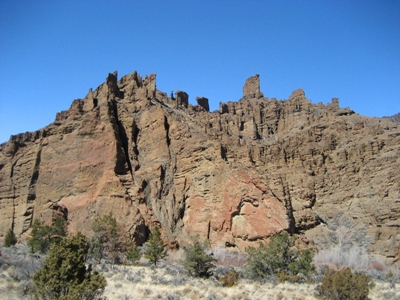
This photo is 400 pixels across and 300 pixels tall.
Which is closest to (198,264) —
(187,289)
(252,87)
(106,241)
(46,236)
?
(187,289)

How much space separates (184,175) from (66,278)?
31.7 meters

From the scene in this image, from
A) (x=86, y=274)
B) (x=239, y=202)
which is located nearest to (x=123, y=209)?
(x=239, y=202)

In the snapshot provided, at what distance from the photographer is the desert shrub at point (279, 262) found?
2929 centimetres

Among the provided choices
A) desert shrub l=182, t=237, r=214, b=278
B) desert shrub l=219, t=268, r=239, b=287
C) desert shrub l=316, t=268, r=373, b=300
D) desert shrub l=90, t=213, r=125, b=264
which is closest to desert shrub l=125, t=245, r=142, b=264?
desert shrub l=90, t=213, r=125, b=264

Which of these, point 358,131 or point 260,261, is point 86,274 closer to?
point 260,261

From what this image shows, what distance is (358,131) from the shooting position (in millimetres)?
56281

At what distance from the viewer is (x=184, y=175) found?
48.6 metres

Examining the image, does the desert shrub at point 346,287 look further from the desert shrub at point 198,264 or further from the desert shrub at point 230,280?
the desert shrub at point 198,264

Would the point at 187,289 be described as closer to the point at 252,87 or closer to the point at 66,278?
the point at 66,278

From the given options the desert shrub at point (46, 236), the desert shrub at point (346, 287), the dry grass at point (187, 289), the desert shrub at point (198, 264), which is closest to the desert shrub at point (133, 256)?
the dry grass at point (187, 289)

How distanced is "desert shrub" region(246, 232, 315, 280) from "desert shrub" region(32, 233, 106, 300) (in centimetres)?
1507

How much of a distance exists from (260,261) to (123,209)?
18753mm

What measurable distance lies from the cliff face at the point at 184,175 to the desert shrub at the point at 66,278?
79.8ft

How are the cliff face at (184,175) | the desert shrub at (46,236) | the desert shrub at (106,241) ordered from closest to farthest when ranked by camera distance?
the desert shrub at (106,241) → the desert shrub at (46,236) → the cliff face at (184,175)
